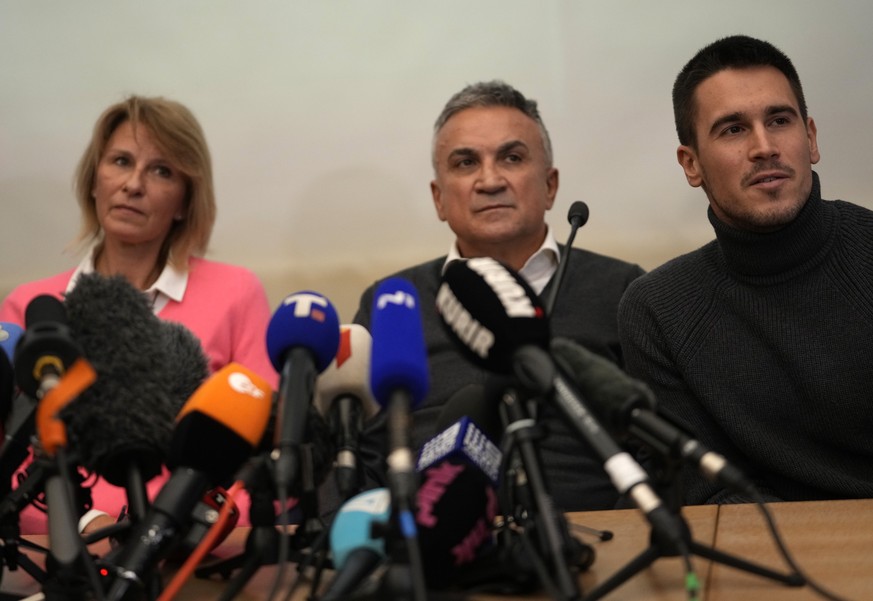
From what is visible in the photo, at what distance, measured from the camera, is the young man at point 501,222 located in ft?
7.23

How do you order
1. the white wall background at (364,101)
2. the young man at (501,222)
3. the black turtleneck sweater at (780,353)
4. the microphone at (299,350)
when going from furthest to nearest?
the white wall background at (364,101) < the young man at (501,222) < the black turtleneck sweater at (780,353) < the microphone at (299,350)

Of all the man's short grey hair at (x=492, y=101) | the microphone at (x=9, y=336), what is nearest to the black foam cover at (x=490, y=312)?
the microphone at (x=9, y=336)

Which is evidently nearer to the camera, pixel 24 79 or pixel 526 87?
pixel 526 87

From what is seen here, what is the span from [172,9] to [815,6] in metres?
1.74

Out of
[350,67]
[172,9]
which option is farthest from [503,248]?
[172,9]

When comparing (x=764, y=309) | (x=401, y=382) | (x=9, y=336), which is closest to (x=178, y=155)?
(x=9, y=336)

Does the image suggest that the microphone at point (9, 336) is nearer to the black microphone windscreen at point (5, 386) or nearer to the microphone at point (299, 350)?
the black microphone windscreen at point (5, 386)

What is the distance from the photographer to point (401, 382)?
33.7 inches

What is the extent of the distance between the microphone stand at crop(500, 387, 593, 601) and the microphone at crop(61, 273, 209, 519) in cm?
37

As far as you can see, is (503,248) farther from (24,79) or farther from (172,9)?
(24,79)

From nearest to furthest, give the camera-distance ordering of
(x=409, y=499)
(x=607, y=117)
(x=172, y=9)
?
1. (x=409, y=499)
2. (x=607, y=117)
3. (x=172, y=9)

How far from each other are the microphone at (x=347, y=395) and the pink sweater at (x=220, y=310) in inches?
43.2

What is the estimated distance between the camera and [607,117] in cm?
254

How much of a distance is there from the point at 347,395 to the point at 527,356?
1.00 feet
